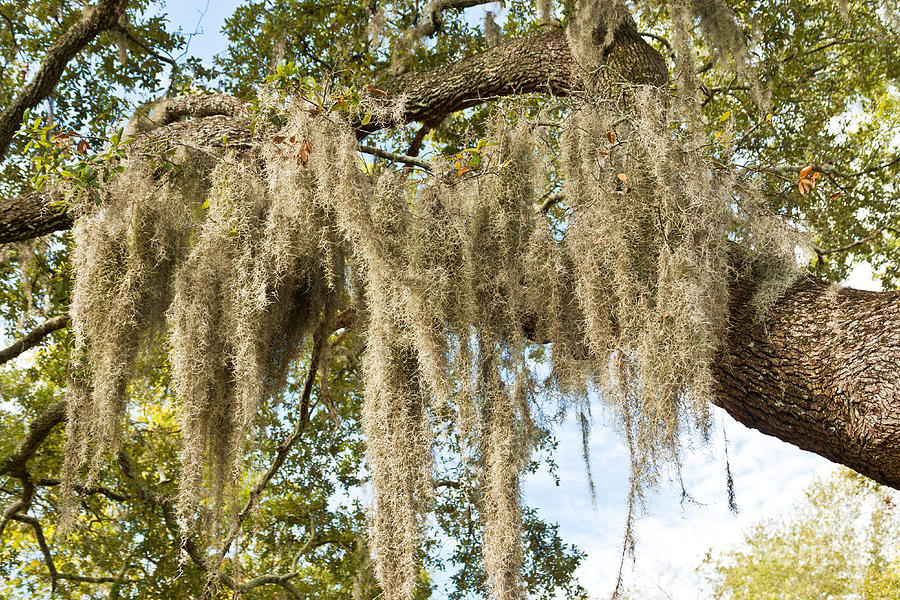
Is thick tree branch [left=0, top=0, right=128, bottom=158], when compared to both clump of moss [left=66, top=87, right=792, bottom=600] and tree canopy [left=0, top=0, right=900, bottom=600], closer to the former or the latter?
tree canopy [left=0, top=0, right=900, bottom=600]

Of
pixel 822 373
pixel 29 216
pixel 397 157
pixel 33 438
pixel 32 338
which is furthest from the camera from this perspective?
pixel 33 438

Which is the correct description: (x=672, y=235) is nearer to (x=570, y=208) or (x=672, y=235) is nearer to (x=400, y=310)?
(x=570, y=208)

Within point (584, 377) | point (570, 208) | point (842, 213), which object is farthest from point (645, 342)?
point (842, 213)

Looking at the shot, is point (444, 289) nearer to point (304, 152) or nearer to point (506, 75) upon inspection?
point (304, 152)

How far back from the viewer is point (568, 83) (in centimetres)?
335

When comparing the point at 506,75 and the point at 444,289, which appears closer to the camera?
the point at 444,289

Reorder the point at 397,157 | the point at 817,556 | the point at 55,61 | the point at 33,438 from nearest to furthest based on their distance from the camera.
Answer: the point at 397,157, the point at 55,61, the point at 33,438, the point at 817,556

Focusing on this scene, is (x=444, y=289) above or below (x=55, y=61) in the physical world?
below

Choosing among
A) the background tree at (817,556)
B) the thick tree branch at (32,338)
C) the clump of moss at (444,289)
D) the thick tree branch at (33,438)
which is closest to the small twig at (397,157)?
the clump of moss at (444,289)

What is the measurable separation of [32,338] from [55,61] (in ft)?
5.28

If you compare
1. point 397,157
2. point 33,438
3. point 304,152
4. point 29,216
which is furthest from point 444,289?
point 33,438

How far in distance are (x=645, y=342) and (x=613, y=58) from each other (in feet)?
5.87

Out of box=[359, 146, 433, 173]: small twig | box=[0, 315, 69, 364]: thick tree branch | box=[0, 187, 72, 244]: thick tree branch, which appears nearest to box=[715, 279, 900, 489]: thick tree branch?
box=[359, 146, 433, 173]: small twig

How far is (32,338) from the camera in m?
4.01
